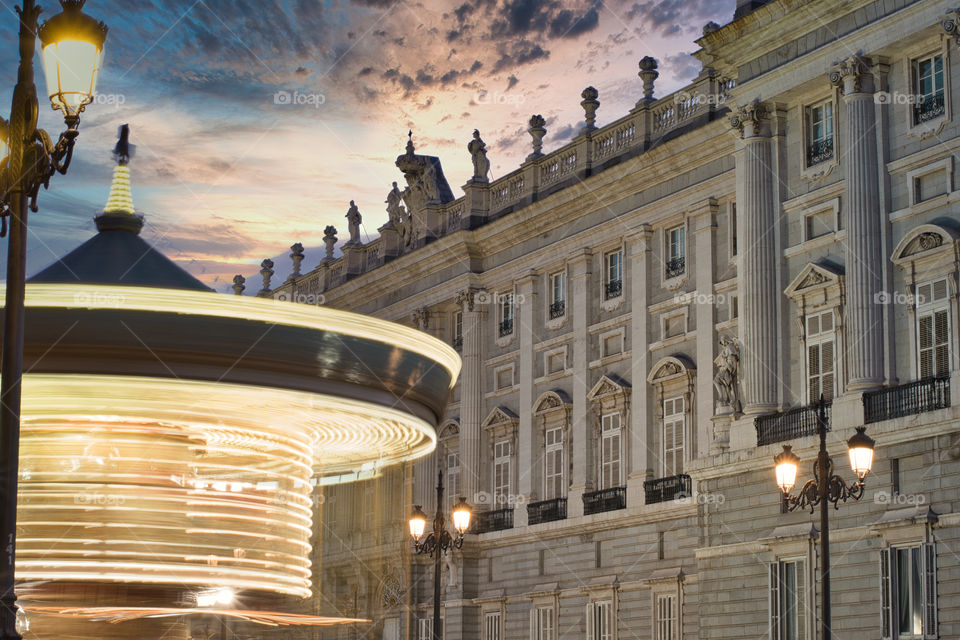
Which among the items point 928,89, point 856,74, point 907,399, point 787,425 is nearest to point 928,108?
point 928,89

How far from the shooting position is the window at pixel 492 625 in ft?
144

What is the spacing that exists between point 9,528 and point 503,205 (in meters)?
38.4

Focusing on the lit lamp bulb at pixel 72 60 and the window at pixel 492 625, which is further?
the window at pixel 492 625

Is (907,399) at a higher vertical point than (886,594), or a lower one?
higher

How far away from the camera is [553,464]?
43562mm

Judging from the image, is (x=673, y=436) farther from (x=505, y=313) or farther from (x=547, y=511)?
(x=505, y=313)

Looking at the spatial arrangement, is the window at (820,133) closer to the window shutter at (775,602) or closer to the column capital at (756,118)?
the column capital at (756,118)

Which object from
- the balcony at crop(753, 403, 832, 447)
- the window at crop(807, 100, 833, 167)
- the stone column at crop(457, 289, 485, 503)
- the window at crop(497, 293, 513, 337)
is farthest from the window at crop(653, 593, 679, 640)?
the window at crop(807, 100, 833, 167)

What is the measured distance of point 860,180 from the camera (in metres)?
29.0

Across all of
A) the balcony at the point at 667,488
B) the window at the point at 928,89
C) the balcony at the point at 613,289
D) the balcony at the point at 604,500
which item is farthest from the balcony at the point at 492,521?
the window at the point at 928,89

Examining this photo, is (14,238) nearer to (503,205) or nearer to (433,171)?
(503,205)

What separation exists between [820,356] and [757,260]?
237cm

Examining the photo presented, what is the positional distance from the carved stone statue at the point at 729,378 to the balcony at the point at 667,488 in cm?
627

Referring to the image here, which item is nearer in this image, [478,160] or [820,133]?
[820,133]
